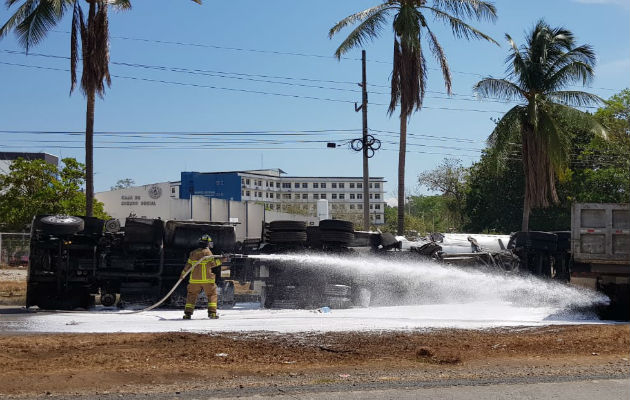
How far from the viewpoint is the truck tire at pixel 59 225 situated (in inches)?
599

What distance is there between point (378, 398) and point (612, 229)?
8.70 meters

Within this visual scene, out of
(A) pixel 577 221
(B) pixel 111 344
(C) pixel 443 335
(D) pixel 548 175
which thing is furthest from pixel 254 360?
(D) pixel 548 175

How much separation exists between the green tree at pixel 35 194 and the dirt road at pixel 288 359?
28.4m

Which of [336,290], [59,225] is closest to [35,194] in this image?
[59,225]

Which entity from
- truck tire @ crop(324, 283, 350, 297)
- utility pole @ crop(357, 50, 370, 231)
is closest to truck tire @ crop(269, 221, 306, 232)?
truck tire @ crop(324, 283, 350, 297)

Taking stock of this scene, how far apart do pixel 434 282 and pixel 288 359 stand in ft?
26.6

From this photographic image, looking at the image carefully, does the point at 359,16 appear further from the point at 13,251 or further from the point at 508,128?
the point at 13,251

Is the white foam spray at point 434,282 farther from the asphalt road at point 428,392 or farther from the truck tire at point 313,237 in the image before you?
the asphalt road at point 428,392

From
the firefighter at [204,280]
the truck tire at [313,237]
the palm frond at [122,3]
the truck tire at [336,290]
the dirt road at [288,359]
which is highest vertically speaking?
the palm frond at [122,3]

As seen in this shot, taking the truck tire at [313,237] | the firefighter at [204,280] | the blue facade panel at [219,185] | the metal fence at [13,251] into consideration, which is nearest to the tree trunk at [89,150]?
the truck tire at [313,237]

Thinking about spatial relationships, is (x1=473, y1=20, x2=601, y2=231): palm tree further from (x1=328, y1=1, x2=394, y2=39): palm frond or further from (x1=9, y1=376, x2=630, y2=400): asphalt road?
(x1=9, y1=376, x2=630, y2=400): asphalt road

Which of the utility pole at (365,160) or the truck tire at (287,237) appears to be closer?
the truck tire at (287,237)

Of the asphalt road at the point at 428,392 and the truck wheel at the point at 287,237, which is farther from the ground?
the truck wheel at the point at 287,237

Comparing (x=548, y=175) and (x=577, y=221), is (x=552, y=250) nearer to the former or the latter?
(x=577, y=221)
